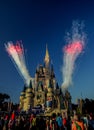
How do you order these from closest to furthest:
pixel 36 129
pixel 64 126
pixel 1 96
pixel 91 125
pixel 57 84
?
pixel 91 125, pixel 64 126, pixel 36 129, pixel 1 96, pixel 57 84

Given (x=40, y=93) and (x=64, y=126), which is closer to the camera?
(x=64, y=126)

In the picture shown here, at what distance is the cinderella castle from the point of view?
88144 millimetres

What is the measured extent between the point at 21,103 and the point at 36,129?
283ft

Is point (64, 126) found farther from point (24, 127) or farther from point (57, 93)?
point (57, 93)

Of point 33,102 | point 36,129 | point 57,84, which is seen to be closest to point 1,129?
point 36,129

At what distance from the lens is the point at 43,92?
307ft

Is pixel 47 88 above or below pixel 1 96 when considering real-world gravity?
above

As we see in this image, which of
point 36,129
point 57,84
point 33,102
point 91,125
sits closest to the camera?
point 91,125

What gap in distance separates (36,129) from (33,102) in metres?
80.5

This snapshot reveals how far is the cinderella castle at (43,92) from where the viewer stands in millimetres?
88144

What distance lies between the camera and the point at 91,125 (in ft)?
31.4

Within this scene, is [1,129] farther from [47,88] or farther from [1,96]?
[47,88]

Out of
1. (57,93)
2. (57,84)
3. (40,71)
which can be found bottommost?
(57,93)

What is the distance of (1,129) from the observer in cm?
1270
